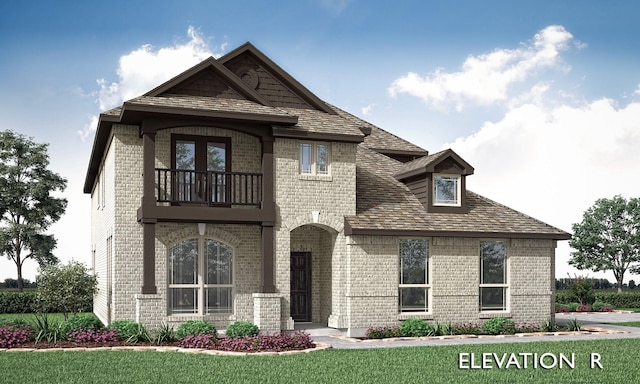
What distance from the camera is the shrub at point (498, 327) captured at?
2209cm

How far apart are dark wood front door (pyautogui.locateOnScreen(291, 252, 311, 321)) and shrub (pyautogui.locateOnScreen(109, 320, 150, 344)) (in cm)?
592

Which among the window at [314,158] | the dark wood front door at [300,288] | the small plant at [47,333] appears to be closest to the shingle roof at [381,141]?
the window at [314,158]

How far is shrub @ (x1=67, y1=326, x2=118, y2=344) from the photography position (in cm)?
1816

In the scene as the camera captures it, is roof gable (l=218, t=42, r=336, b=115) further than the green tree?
No

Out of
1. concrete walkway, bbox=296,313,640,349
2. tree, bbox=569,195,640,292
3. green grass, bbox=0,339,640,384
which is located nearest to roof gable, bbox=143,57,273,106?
concrete walkway, bbox=296,313,640,349

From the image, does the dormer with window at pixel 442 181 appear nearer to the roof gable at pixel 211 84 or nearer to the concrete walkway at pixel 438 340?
the concrete walkway at pixel 438 340

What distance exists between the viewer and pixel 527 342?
19.7 m

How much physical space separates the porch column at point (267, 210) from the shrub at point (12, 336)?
6245 mm

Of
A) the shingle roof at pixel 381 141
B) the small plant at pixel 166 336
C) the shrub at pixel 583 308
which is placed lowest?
the shrub at pixel 583 308

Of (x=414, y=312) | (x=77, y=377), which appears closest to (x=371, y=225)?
(x=414, y=312)

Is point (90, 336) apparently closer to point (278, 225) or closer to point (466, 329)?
point (278, 225)

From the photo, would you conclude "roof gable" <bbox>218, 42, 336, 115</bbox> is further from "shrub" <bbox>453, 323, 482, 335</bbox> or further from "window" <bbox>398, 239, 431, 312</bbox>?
"shrub" <bbox>453, 323, 482, 335</bbox>

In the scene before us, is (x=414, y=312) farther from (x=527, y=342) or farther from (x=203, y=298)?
(x=203, y=298)

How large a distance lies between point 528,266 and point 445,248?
3.16 meters
